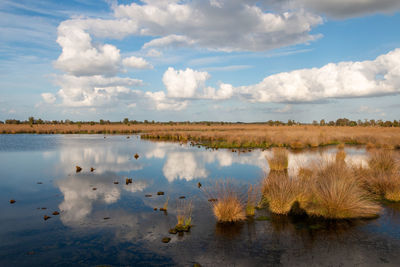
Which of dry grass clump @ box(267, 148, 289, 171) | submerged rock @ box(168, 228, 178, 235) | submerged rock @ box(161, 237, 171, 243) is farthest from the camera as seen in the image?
dry grass clump @ box(267, 148, 289, 171)

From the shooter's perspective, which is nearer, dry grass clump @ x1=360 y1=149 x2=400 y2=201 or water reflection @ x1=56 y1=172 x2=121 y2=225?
water reflection @ x1=56 y1=172 x2=121 y2=225

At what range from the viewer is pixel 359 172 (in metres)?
13.7

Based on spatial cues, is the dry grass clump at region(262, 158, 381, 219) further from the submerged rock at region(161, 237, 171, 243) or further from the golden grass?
the submerged rock at region(161, 237, 171, 243)

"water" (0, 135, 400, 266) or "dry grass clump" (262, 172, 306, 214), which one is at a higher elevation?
"dry grass clump" (262, 172, 306, 214)

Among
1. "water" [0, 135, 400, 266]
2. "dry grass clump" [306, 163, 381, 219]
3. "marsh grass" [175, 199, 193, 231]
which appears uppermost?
"dry grass clump" [306, 163, 381, 219]

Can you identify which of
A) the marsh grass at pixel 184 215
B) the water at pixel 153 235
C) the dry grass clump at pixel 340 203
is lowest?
the water at pixel 153 235

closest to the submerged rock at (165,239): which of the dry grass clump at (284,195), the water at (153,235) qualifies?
the water at (153,235)

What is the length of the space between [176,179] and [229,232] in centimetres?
790

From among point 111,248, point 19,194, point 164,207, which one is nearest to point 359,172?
point 164,207

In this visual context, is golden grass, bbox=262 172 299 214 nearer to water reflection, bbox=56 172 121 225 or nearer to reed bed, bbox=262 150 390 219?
reed bed, bbox=262 150 390 219

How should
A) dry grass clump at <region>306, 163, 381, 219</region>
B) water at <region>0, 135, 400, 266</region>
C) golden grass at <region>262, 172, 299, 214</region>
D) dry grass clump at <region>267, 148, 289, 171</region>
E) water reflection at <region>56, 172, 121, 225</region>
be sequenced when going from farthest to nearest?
dry grass clump at <region>267, 148, 289, 171</region> → water reflection at <region>56, 172, 121, 225</region> → golden grass at <region>262, 172, 299, 214</region> → dry grass clump at <region>306, 163, 381, 219</region> → water at <region>0, 135, 400, 266</region>

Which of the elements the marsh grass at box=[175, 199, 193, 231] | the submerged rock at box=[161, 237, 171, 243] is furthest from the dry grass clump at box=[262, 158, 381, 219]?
the submerged rock at box=[161, 237, 171, 243]

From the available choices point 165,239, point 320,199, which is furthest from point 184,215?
point 320,199

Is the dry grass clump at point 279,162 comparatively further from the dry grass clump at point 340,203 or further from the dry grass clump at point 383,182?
the dry grass clump at point 340,203
